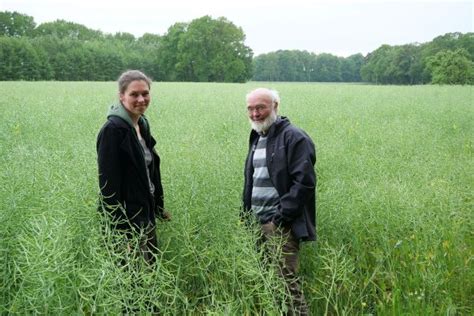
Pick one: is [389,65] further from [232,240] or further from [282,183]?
[232,240]

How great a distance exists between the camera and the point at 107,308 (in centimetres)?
246

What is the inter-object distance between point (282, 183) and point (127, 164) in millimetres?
1221

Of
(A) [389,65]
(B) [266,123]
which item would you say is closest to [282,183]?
(B) [266,123]

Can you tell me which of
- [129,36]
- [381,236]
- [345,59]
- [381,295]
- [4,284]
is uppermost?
[129,36]

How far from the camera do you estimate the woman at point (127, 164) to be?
10.7 feet

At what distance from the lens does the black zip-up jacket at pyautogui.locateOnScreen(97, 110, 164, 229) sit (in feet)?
10.7

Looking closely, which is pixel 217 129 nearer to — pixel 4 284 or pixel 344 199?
pixel 344 199

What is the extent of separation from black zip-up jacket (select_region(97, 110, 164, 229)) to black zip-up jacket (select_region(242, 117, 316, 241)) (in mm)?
888

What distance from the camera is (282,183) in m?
3.53

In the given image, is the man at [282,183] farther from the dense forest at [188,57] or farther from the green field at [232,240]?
the dense forest at [188,57]

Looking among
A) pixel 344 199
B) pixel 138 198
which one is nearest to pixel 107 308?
pixel 138 198

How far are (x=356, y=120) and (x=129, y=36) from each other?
10380 cm

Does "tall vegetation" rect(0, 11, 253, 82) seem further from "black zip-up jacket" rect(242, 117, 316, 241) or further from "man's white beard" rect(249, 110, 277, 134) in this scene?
"black zip-up jacket" rect(242, 117, 316, 241)

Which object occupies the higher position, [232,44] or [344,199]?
[232,44]
